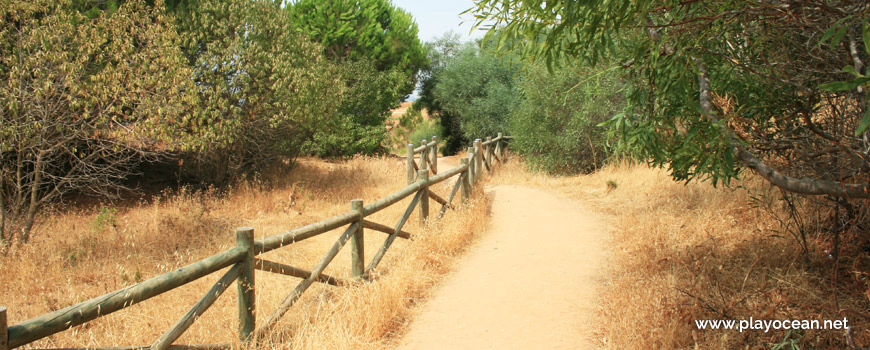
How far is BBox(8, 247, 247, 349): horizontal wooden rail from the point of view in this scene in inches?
101

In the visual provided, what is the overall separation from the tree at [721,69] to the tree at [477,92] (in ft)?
52.6

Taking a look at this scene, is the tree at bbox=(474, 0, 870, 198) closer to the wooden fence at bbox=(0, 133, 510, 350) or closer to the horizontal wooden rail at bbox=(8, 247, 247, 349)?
the wooden fence at bbox=(0, 133, 510, 350)

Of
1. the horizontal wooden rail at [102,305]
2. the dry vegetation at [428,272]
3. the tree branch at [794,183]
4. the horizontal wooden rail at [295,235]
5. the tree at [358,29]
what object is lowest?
the dry vegetation at [428,272]

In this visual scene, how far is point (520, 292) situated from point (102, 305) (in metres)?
3.78

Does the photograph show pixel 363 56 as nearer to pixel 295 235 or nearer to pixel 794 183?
pixel 295 235

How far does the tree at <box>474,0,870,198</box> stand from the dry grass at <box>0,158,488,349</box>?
2.54 m

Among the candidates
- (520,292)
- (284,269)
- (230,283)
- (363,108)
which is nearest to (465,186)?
(520,292)

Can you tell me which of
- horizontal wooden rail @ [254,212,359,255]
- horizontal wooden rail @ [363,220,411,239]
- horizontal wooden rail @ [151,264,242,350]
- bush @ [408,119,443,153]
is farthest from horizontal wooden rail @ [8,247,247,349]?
bush @ [408,119,443,153]

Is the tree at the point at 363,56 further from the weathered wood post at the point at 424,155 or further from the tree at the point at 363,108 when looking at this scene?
the weathered wood post at the point at 424,155

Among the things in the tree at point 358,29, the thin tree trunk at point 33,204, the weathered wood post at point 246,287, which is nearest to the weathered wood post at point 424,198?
the weathered wood post at point 246,287

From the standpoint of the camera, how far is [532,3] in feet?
11.5

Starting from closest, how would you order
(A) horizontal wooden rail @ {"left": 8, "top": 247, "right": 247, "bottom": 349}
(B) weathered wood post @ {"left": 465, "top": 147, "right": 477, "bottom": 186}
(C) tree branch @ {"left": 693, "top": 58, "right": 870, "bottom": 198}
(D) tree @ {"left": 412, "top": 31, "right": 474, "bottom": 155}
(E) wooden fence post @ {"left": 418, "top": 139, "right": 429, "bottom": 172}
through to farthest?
(A) horizontal wooden rail @ {"left": 8, "top": 247, "right": 247, "bottom": 349} < (C) tree branch @ {"left": 693, "top": 58, "right": 870, "bottom": 198} < (B) weathered wood post @ {"left": 465, "top": 147, "right": 477, "bottom": 186} < (E) wooden fence post @ {"left": 418, "top": 139, "right": 429, "bottom": 172} < (D) tree @ {"left": 412, "top": 31, "right": 474, "bottom": 155}

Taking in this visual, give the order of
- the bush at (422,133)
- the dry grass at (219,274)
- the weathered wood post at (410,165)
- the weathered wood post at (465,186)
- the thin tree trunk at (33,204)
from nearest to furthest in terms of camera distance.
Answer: the dry grass at (219,274), the thin tree trunk at (33,204), the weathered wood post at (465,186), the weathered wood post at (410,165), the bush at (422,133)

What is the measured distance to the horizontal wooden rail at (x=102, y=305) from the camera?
256cm
